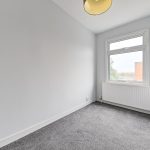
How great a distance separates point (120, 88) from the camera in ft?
10.8

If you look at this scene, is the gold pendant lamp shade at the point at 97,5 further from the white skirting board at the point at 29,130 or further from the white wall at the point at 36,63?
the white skirting board at the point at 29,130

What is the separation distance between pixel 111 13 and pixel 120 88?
83.4 inches

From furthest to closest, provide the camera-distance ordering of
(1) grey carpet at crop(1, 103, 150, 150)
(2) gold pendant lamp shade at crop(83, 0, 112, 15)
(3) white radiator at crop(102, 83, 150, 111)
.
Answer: (3) white radiator at crop(102, 83, 150, 111) < (1) grey carpet at crop(1, 103, 150, 150) < (2) gold pendant lamp shade at crop(83, 0, 112, 15)

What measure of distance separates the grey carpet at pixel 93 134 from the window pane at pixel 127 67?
113 cm

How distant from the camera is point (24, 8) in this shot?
1.91 meters

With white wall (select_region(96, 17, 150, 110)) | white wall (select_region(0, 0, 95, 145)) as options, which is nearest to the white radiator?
white wall (select_region(96, 17, 150, 110))

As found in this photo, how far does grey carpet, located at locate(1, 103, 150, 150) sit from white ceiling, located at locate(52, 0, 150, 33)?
2.62m

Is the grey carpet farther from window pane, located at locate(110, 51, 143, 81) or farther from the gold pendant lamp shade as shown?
the gold pendant lamp shade

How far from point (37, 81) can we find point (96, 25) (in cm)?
252

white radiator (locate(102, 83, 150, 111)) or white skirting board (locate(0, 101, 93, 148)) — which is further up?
white radiator (locate(102, 83, 150, 111))

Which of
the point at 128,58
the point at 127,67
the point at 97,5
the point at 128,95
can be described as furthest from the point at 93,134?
the point at 128,58

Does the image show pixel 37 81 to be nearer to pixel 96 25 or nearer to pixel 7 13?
pixel 7 13

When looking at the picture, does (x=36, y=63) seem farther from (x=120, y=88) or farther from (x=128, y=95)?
(x=128, y=95)

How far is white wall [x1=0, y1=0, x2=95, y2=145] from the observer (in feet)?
5.62
